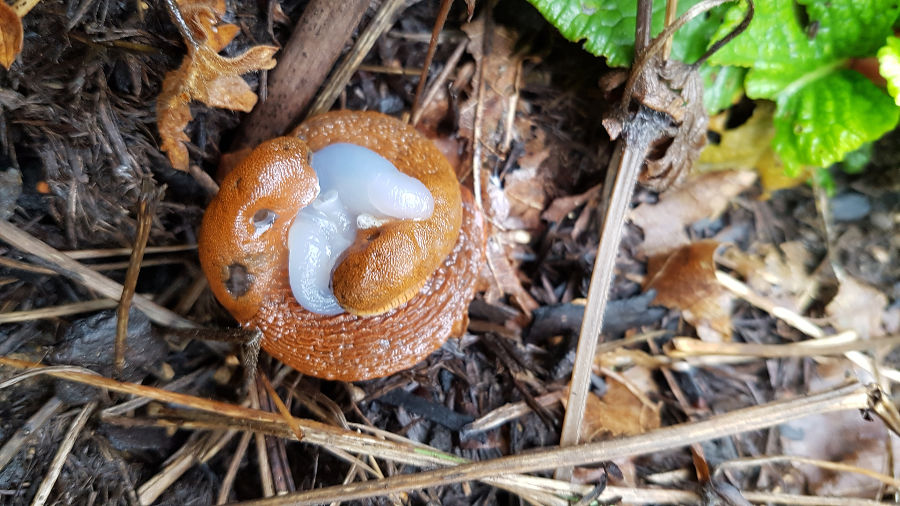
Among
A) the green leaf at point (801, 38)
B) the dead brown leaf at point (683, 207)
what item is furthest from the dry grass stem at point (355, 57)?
the dead brown leaf at point (683, 207)

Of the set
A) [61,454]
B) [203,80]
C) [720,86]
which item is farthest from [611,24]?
[61,454]

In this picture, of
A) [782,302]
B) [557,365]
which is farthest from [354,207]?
[782,302]

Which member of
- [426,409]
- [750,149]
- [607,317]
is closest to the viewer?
[426,409]

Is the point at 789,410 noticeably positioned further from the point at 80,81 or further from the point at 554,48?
the point at 80,81

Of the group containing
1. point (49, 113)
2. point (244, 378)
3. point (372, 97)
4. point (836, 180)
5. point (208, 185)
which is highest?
point (836, 180)

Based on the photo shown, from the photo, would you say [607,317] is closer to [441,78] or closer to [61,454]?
[441,78]

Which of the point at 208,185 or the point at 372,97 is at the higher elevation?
the point at 372,97

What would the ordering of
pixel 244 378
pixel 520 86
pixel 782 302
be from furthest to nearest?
1. pixel 782 302
2. pixel 520 86
3. pixel 244 378
